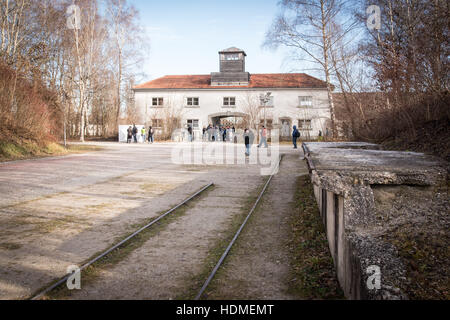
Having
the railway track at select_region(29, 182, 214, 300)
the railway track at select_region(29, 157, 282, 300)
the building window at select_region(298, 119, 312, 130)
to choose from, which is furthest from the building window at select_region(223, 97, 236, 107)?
the railway track at select_region(29, 182, 214, 300)

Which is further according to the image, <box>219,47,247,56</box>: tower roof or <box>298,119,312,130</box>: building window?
<box>219,47,247,56</box>: tower roof

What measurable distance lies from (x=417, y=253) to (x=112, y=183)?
9.14m

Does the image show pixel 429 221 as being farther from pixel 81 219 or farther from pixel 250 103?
pixel 250 103

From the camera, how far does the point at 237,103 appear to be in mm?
43219

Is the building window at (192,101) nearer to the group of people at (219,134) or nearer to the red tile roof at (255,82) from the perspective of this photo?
the red tile roof at (255,82)

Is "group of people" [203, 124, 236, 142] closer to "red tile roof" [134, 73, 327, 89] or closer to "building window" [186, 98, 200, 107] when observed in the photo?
"building window" [186, 98, 200, 107]

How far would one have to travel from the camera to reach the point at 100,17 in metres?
36.0

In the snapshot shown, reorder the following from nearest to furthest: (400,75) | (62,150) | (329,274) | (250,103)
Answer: (329,274)
(400,75)
(62,150)
(250,103)

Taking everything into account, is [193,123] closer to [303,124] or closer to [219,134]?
[219,134]

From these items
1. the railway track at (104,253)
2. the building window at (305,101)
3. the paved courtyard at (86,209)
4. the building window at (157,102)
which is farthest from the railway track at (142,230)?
the building window at (157,102)

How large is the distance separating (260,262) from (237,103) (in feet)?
128

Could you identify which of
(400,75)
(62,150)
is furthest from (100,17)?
(400,75)

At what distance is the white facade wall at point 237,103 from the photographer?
1636 inches

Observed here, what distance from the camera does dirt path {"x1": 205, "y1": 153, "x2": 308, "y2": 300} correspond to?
3979mm
